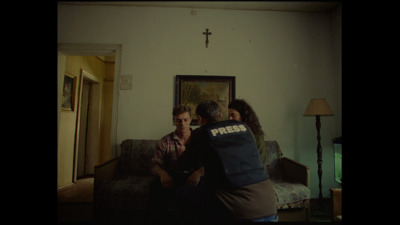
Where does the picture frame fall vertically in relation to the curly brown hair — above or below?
above

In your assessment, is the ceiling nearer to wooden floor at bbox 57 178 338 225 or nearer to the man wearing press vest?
the man wearing press vest

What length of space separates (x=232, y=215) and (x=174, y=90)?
2123 mm

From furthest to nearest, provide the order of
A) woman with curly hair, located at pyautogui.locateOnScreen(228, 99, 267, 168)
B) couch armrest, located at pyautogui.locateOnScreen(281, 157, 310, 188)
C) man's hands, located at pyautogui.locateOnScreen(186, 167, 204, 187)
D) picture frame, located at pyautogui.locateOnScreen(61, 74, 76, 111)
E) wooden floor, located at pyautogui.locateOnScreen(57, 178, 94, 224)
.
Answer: picture frame, located at pyautogui.locateOnScreen(61, 74, 76, 111) < wooden floor, located at pyautogui.locateOnScreen(57, 178, 94, 224) < couch armrest, located at pyautogui.locateOnScreen(281, 157, 310, 188) < woman with curly hair, located at pyautogui.locateOnScreen(228, 99, 267, 168) < man's hands, located at pyautogui.locateOnScreen(186, 167, 204, 187)

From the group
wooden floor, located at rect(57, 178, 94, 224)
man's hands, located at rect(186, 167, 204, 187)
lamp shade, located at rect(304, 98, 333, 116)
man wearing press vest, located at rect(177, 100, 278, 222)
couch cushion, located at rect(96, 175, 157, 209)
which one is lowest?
wooden floor, located at rect(57, 178, 94, 224)

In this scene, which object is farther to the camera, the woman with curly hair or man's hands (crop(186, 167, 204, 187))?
the woman with curly hair

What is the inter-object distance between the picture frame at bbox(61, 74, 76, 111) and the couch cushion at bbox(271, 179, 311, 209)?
3.53 meters


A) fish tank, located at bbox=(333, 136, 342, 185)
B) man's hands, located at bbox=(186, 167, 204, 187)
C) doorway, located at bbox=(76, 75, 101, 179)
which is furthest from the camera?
doorway, located at bbox=(76, 75, 101, 179)

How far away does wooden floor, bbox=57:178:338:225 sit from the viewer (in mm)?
2303

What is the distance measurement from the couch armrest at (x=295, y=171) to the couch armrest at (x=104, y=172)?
2.01 metres

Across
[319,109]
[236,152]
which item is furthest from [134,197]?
[319,109]

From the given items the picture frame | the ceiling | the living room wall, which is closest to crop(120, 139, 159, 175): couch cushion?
the living room wall
